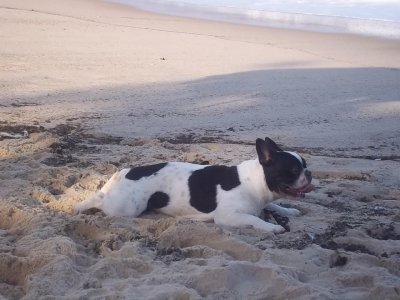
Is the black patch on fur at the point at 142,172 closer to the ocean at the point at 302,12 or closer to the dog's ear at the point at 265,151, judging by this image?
the dog's ear at the point at 265,151

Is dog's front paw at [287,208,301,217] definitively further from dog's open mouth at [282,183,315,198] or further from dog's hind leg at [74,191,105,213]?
dog's hind leg at [74,191,105,213]

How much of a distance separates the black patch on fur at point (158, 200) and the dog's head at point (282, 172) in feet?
2.99

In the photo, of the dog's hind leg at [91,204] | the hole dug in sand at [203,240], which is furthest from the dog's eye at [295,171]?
the dog's hind leg at [91,204]

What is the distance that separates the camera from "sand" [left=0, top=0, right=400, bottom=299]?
168 inches

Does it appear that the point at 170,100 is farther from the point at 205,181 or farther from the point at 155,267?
the point at 155,267

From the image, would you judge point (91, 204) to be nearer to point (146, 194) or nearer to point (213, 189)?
point (146, 194)

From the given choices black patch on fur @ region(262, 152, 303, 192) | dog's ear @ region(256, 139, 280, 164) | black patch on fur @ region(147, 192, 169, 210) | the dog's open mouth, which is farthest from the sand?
dog's ear @ region(256, 139, 280, 164)

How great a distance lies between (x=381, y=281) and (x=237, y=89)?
293 inches

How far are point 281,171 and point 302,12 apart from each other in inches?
832

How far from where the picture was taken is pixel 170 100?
10484 millimetres

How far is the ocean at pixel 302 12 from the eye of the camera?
2172cm

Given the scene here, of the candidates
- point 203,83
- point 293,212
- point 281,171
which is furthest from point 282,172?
point 203,83

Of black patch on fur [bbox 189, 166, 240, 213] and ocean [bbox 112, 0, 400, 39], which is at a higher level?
ocean [bbox 112, 0, 400, 39]

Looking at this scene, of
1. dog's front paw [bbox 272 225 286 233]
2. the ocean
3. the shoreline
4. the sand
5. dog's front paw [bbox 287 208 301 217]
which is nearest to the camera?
the sand
